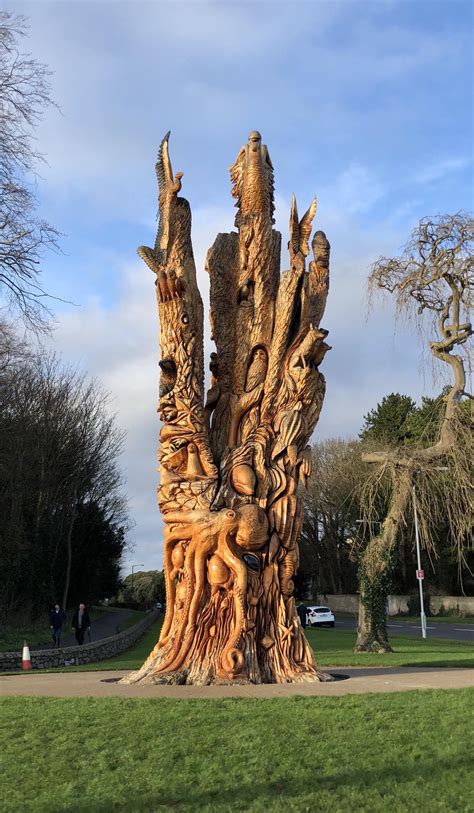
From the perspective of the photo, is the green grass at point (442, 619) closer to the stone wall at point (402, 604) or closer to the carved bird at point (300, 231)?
the stone wall at point (402, 604)

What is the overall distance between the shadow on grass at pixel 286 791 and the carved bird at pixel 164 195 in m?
8.78

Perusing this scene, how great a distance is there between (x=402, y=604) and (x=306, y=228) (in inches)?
1841

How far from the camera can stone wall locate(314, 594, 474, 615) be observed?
173ft

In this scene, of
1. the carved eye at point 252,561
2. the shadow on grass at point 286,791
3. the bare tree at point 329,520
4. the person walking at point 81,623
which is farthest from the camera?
the bare tree at point 329,520

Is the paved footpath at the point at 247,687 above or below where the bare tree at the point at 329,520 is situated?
below

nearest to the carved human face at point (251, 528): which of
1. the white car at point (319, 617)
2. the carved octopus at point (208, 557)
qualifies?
the carved octopus at point (208, 557)

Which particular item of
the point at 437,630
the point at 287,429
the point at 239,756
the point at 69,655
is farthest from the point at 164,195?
the point at 437,630

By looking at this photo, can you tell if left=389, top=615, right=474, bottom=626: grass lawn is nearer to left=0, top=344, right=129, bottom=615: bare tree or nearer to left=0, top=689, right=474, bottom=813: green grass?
left=0, top=344, right=129, bottom=615: bare tree

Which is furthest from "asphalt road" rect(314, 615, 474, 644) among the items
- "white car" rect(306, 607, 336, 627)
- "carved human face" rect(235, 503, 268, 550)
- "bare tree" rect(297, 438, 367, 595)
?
"carved human face" rect(235, 503, 268, 550)

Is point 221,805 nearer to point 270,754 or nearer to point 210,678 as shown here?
point 270,754

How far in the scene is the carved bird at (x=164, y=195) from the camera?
45.8 feet

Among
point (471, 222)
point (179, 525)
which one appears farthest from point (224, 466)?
point (471, 222)

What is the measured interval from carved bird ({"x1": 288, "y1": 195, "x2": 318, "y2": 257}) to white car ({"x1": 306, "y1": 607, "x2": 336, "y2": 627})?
32547mm

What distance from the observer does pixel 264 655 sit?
1309cm
